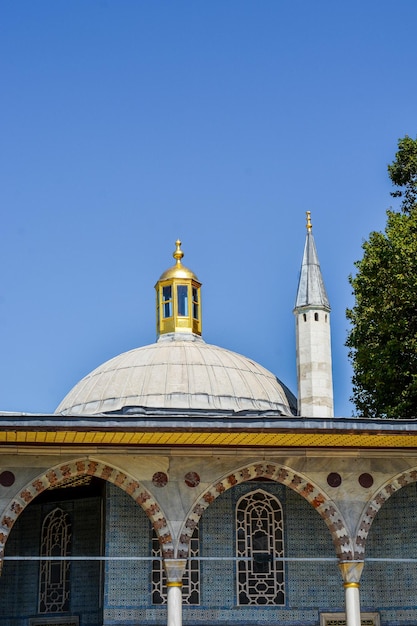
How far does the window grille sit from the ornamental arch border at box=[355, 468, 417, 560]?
3083 millimetres

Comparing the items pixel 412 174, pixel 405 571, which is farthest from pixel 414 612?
pixel 412 174

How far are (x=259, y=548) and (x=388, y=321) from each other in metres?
7.56

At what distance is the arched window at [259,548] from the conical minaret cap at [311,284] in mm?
4259

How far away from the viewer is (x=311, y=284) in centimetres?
2230

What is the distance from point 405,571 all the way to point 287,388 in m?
6.16

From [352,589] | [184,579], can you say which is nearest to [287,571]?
[184,579]

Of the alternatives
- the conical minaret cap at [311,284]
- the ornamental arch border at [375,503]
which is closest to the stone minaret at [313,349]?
the conical minaret cap at [311,284]

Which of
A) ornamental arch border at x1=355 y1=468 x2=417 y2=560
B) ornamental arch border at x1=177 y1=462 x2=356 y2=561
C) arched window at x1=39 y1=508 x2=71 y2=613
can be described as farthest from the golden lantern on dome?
ornamental arch border at x1=355 y1=468 x2=417 y2=560

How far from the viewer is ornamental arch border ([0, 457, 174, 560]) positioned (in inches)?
672

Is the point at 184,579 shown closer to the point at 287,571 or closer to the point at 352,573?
the point at 287,571

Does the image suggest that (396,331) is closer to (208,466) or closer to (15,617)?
(208,466)

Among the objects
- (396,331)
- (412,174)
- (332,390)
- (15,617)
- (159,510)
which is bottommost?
(15,617)

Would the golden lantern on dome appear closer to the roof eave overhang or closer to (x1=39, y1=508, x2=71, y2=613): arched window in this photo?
(x1=39, y1=508, x2=71, y2=613): arched window

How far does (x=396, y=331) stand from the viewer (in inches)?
969
